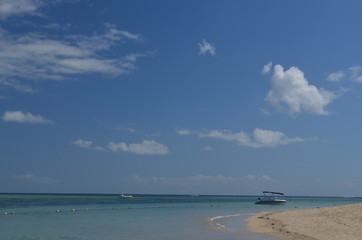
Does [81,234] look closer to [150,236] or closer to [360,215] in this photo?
[150,236]

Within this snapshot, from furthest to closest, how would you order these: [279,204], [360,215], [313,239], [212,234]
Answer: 1. [279,204]
2. [360,215]
3. [212,234]
4. [313,239]

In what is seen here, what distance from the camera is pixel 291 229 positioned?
34.7m

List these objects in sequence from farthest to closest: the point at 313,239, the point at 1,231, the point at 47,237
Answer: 1. the point at 1,231
2. the point at 47,237
3. the point at 313,239

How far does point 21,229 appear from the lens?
36875 millimetres

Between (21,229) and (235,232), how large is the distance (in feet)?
65.0

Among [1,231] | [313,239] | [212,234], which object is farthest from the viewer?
[1,231]

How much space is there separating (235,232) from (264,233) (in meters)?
2.86

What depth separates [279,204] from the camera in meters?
101

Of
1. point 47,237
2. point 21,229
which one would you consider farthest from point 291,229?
point 21,229

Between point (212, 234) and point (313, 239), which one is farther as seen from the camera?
point (212, 234)

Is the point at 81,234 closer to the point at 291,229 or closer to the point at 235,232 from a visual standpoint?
the point at 235,232

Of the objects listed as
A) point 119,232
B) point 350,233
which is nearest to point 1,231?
point 119,232

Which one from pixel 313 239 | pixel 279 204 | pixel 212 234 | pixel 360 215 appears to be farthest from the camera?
pixel 279 204

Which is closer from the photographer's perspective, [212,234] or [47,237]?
[47,237]
